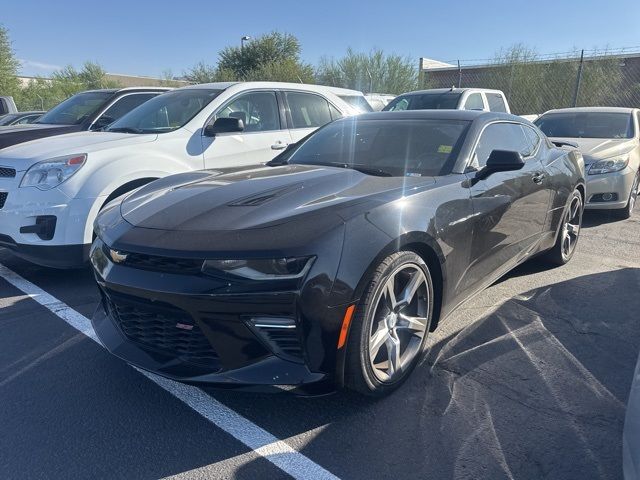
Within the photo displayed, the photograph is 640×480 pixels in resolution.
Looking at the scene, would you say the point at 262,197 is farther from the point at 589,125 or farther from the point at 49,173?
the point at 589,125

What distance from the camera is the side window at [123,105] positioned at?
25.1ft

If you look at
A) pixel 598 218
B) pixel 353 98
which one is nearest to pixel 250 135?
pixel 353 98

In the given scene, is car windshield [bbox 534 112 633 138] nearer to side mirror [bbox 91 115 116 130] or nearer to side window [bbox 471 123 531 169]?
side window [bbox 471 123 531 169]

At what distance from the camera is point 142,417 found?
8.26 feet

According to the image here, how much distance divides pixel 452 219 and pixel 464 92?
7.48m

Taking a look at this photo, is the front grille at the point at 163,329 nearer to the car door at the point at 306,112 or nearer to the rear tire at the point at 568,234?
the rear tire at the point at 568,234

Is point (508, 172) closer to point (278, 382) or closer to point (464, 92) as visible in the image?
point (278, 382)

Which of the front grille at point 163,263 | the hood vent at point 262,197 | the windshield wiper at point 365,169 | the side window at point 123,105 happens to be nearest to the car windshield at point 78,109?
the side window at point 123,105

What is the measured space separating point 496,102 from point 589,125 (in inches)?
110

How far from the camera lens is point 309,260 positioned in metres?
2.23

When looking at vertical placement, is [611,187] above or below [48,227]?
below

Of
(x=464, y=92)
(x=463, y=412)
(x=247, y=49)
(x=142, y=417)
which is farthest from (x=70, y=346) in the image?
(x=247, y=49)

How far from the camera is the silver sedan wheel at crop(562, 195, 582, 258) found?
4.86 m

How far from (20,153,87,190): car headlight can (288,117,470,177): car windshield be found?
1.90 metres
